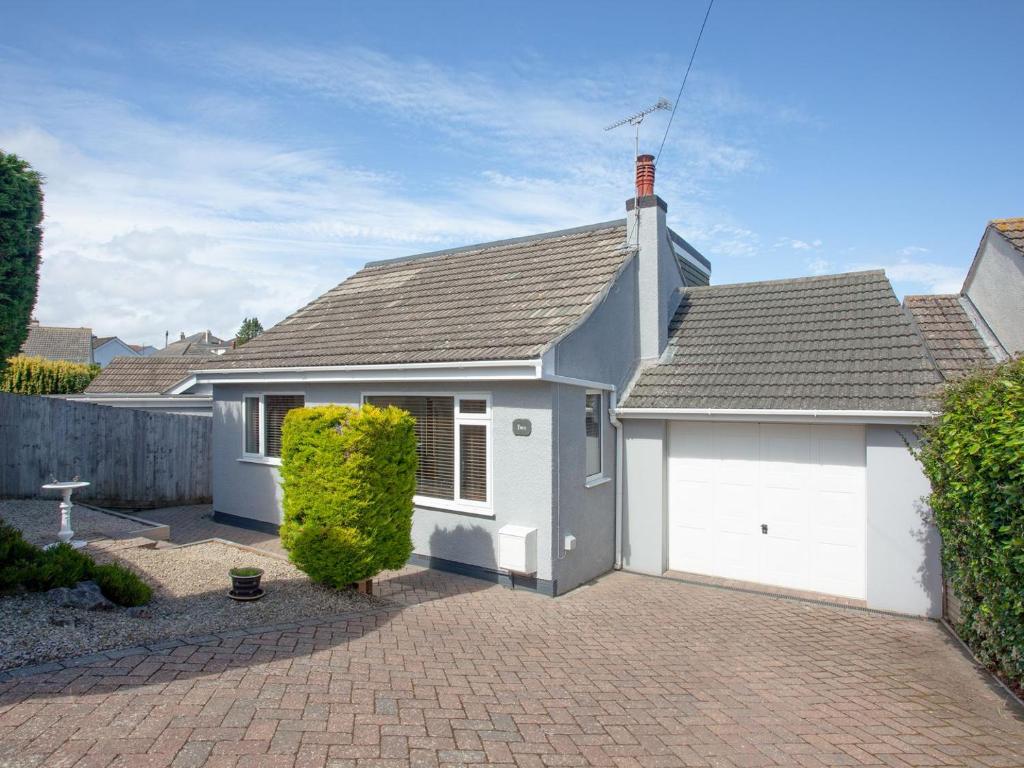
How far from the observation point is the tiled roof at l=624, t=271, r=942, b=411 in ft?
28.6

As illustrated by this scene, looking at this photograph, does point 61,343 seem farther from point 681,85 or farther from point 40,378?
point 681,85

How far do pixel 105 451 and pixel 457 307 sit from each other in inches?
372

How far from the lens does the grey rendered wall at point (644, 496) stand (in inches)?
394

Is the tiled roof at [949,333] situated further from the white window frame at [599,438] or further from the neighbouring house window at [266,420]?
the neighbouring house window at [266,420]

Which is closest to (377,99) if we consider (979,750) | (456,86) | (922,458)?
(456,86)

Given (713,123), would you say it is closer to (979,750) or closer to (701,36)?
(701,36)

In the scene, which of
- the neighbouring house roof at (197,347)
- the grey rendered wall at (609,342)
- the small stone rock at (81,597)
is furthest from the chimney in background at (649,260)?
the neighbouring house roof at (197,347)

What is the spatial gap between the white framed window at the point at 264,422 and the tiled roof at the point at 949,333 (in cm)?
1132

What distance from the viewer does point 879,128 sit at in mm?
10656

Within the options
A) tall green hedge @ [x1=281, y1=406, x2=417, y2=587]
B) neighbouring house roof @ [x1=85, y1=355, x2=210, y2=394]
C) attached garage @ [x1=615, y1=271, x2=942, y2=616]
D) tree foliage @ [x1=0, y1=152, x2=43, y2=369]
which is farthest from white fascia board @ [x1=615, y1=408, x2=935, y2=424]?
neighbouring house roof @ [x1=85, y1=355, x2=210, y2=394]

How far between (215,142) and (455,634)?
9211 millimetres

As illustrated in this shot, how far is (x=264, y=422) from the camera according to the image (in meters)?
12.4

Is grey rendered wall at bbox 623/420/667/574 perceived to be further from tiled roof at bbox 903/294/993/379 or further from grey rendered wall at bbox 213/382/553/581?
tiled roof at bbox 903/294/993/379

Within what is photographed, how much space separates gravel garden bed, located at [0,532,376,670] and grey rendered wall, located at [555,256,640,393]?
14.3ft
